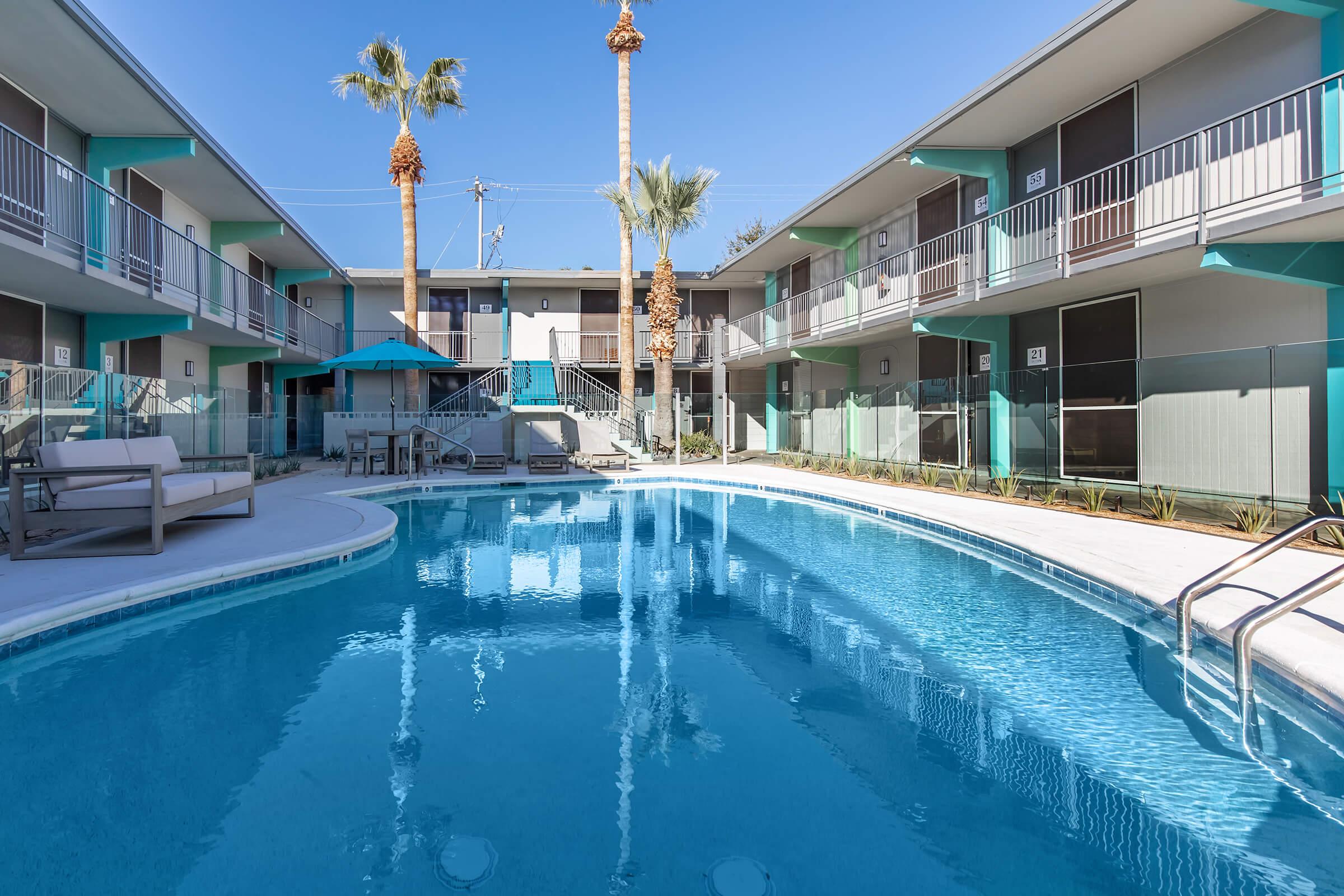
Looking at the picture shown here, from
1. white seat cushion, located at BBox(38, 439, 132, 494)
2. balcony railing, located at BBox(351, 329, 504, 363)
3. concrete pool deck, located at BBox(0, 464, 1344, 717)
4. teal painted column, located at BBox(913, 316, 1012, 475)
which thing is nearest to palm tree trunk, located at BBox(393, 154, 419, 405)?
balcony railing, located at BBox(351, 329, 504, 363)

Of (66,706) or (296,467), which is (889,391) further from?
(66,706)

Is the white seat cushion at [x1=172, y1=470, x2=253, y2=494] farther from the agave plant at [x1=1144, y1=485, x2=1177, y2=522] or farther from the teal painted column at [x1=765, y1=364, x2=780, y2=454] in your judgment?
the teal painted column at [x1=765, y1=364, x2=780, y2=454]

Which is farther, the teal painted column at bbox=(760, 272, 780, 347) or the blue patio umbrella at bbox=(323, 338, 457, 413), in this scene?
the teal painted column at bbox=(760, 272, 780, 347)

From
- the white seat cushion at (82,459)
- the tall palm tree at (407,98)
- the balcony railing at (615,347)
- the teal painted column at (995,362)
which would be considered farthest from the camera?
the balcony railing at (615,347)

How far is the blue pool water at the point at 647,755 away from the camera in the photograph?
246cm

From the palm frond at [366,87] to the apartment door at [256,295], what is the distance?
16.6ft

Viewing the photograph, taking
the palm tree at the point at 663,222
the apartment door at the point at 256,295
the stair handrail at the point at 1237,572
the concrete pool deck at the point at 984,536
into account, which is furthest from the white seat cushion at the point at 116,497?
the palm tree at the point at 663,222

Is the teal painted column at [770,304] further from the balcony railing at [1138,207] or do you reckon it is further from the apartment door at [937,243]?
the apartment door at [937,243]

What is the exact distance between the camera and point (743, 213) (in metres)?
44.0

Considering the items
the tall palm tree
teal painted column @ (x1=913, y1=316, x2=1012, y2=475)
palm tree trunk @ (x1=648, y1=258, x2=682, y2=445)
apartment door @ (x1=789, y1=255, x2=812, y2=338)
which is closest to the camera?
teal painted column @ (x1=913, y1=316, x2=1012, y2=475)

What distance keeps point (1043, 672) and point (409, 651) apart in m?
3.78

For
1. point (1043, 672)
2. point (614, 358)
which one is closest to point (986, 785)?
point (1043, 672)

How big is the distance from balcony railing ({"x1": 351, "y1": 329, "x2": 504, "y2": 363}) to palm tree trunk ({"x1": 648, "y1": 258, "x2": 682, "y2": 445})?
5832 mm

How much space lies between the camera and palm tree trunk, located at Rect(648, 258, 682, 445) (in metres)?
18.4
